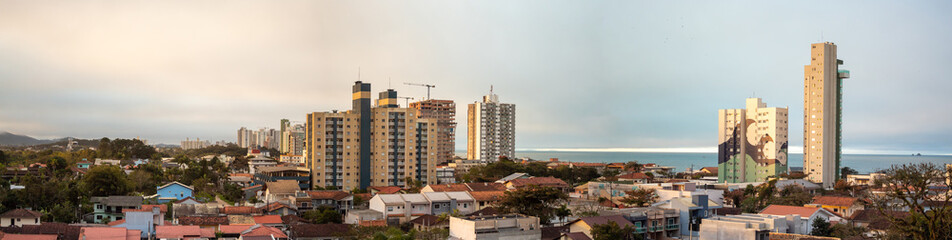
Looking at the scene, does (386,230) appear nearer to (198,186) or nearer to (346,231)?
(346,231)

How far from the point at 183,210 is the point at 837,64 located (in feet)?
152

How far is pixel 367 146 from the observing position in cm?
4144

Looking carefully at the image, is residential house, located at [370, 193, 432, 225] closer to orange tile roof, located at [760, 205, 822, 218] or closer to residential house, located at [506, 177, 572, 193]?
residential house, located at [506, 177, 572, 193]

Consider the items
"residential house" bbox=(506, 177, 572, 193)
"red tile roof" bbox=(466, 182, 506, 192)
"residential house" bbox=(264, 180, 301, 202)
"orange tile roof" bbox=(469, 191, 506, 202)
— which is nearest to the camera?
"orange tile roof" bbox=(469, 191, 506, 202)

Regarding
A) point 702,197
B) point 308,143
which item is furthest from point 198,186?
point 702,197

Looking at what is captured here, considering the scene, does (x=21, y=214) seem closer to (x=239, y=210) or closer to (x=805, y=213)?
(x=239, y=210)

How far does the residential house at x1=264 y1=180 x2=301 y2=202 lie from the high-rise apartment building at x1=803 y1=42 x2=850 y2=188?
38090mm

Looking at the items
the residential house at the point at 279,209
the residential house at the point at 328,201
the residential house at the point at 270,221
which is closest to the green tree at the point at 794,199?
the residential house at the point at 328,201

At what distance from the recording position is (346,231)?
77.1 feet

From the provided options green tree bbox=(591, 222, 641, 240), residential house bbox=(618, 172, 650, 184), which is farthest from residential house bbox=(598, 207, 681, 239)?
residential house bbox=(618, 172, 650, 184)

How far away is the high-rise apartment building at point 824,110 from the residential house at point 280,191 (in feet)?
125

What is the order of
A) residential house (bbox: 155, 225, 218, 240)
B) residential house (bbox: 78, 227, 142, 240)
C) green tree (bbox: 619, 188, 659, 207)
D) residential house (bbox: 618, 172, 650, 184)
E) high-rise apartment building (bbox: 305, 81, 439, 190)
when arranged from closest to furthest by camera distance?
residential house (bbox: 78, 227, 142, 240)
residential house (bbox: 155, 225, 218, 240)
green tree (bbox: 619, 188, 659, 207)
high-rise apartment building (bbox: 305, 81, 439, 190)
residential house (bbox: 618, 172, 650, 184)

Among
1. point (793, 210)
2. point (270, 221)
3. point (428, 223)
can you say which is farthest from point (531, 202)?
point (793, 210)

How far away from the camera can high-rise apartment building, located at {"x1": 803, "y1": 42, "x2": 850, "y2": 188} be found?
50219 millimetres
